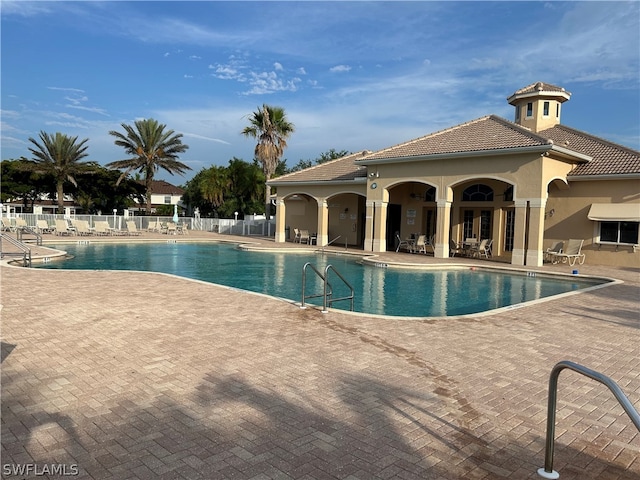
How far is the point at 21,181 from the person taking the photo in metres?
53.1

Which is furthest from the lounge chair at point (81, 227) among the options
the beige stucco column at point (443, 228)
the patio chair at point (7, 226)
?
the beige stucco column at point (443, 228)

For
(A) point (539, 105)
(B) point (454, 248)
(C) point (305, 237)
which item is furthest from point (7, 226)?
(A) point (539, 105)

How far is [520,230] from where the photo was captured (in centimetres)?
1942

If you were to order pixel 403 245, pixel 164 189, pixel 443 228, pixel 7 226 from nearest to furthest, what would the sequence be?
pixel 443 228 → pixel 403 245 → pixel 7 226 → pixel 164 189

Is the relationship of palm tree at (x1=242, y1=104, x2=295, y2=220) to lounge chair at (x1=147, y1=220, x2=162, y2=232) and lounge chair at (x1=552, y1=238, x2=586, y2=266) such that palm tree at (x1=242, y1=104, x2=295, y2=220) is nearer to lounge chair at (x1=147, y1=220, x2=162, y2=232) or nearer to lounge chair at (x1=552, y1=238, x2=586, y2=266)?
lounge chair at (x1=147, y1=220, x2=162, y2=232)

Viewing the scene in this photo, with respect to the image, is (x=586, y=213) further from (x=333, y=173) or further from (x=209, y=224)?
(x=209, y=224)

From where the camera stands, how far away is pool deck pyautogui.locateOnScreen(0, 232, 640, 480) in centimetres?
360

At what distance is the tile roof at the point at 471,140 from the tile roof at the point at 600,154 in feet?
5.61

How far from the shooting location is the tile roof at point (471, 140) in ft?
64.4

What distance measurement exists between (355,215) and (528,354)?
77.7 ft

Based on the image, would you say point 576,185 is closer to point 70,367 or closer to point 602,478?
point 602,478

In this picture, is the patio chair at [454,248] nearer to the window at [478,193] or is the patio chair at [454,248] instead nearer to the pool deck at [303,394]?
the window at [478,193]

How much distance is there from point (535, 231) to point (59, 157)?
41056 millimetres

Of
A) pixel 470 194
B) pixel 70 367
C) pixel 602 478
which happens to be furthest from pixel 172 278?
pixel 470 194
